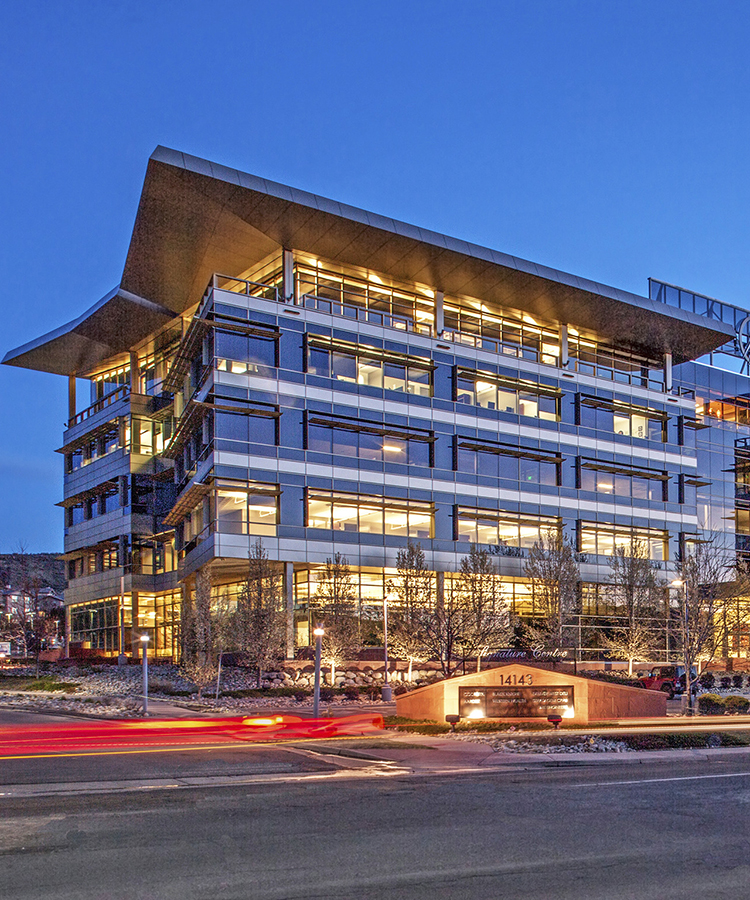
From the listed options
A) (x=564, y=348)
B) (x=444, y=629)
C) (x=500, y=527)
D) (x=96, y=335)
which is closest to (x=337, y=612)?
(x=444, y=629)

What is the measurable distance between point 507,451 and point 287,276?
64.8 ft

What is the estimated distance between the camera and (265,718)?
107 feet

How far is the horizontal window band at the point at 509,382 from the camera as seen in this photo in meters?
63.1

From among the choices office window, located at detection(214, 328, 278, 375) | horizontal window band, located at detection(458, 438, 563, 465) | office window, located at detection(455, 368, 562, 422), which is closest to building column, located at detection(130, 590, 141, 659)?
office window, located at detection(214, 328, 278, 375)

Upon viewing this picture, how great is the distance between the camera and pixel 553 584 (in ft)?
191

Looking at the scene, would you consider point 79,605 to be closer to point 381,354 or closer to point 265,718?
point 381,354

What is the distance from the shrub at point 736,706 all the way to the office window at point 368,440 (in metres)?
26.1

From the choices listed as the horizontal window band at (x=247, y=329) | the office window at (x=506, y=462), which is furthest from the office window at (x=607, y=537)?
the horizontal window band at (x=247, y=329)

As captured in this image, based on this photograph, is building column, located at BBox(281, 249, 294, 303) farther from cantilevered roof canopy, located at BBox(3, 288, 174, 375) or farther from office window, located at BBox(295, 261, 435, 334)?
cantilevered roof canopy, located at BBox(3, 288, 174, 375)

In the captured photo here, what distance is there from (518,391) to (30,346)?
4233 centimetres

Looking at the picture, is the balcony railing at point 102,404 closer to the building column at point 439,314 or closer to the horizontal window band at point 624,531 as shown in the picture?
the building column at point 439,314

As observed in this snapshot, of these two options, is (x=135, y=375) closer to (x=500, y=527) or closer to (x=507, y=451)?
(x=507, y=451)

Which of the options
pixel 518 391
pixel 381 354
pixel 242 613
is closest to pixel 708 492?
pixel 518 391

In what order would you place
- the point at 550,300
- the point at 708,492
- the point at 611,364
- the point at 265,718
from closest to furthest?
the point at 265,718
the point at 550,300
the point at 611,364
the point at 708,492
